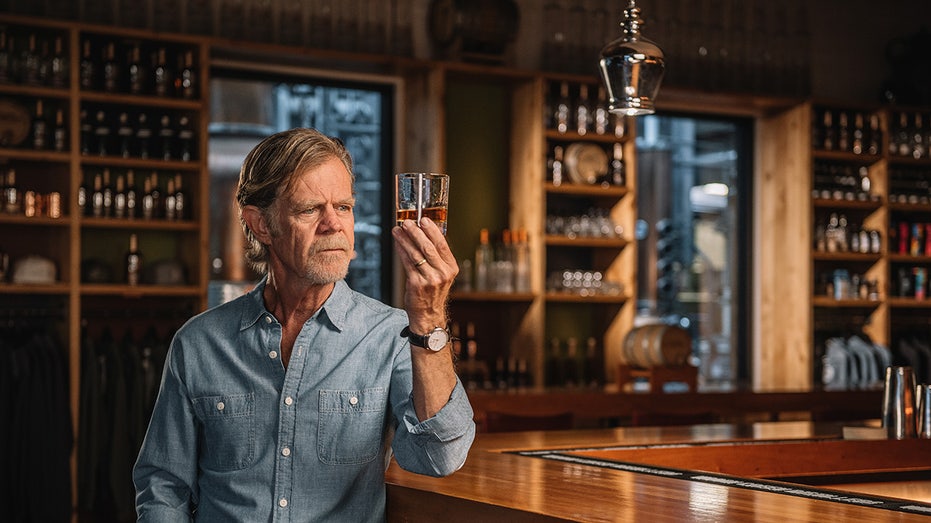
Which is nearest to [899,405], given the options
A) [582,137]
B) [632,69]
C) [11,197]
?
→ [632,69]

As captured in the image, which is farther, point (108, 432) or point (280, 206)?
point (108, 432)

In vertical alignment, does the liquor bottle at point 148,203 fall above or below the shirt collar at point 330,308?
above

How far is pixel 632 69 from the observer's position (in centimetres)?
343

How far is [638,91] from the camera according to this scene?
11.3ft

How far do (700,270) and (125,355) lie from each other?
3.91m

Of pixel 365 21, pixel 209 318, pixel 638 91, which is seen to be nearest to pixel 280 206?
pixel 209 318

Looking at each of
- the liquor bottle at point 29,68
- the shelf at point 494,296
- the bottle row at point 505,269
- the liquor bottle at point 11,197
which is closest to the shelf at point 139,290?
the liquor bottle at point 11,197

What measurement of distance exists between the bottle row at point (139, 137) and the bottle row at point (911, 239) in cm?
458

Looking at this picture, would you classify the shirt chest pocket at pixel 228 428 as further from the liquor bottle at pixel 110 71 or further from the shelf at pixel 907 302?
the shelf at pixel 907 302

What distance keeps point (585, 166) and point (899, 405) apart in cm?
330

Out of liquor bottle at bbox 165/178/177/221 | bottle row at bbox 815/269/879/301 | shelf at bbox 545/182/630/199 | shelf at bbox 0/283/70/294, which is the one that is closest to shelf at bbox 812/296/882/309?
bottle row at bbox 815/269/879/301

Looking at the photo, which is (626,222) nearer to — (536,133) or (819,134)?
(536,133)

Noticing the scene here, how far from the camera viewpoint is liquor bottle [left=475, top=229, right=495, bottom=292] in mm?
6527

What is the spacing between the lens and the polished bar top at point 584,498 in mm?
2143
